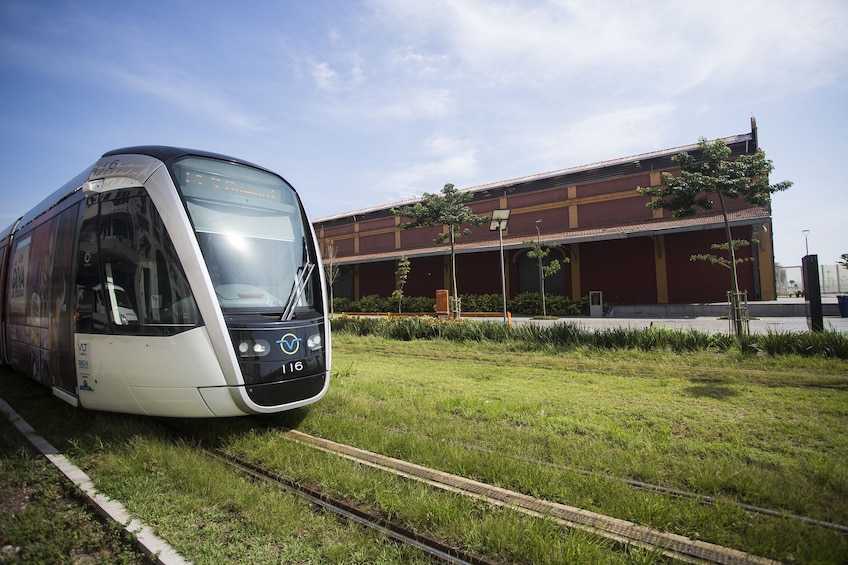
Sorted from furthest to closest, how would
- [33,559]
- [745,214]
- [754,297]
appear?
[754,297], [745,214], [33,559]

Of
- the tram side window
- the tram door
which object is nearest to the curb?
the tram door

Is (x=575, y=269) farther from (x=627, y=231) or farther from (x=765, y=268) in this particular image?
(x=765, y=268)

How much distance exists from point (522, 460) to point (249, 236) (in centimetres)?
357

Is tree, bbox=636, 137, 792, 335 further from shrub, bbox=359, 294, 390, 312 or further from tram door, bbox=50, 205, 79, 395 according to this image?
shrub, bbox=359, 294, 390, 312

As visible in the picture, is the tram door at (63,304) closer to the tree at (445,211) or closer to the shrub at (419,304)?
the tree at (445,211)

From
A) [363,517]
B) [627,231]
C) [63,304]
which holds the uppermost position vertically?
[627,231]

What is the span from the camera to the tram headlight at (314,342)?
4.75 meters

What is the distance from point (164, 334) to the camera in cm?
423

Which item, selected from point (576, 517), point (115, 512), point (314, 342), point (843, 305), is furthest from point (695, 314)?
point (115, 512)

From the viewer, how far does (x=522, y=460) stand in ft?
13.0

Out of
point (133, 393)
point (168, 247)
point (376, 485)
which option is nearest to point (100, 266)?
point (168, 247)

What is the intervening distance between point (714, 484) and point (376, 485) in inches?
103

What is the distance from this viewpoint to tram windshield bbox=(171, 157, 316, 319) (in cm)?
456

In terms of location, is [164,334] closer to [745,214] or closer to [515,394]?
[515,394]
